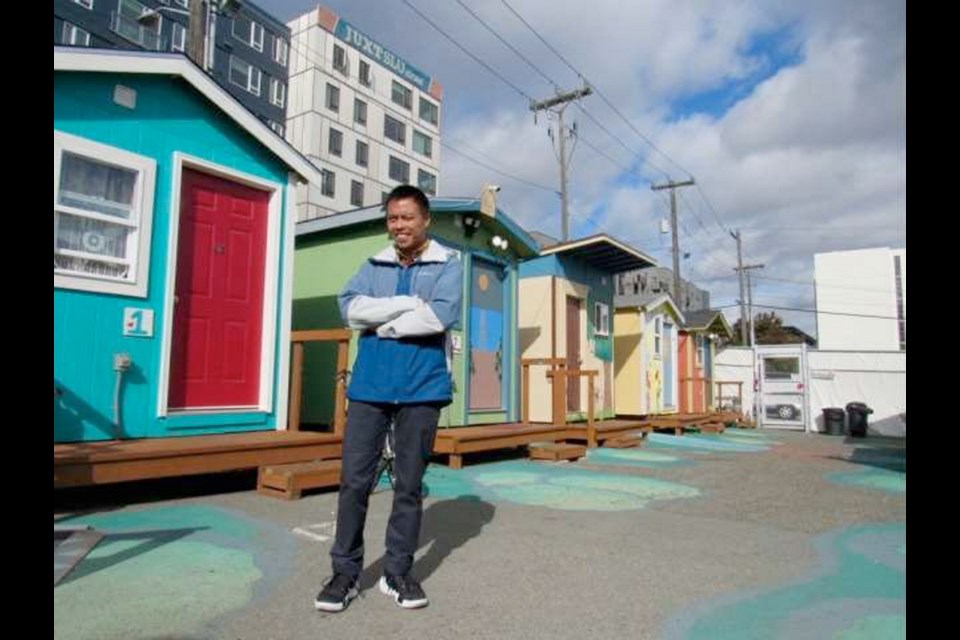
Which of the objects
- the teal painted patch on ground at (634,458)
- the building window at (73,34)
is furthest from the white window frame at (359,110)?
the teal painted patch on ground at (634,458)

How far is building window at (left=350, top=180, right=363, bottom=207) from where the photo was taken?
3644 cm

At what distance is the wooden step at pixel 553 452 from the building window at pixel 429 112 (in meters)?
38.8

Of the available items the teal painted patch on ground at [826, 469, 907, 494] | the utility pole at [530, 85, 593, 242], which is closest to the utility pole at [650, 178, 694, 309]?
the utility pole at [530, 85, 593, 242]

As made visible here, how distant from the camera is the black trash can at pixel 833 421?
18391mm

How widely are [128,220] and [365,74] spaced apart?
3695 centimetres

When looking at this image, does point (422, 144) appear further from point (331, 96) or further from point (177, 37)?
point (177, 37)

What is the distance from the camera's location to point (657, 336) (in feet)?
50.0

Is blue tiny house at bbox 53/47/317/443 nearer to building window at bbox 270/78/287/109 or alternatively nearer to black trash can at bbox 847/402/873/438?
black trash can at bbox 847/402/873/438

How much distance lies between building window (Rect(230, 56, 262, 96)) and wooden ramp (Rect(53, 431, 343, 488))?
1288 inches

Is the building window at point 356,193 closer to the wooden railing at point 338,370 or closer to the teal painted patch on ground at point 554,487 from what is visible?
the teal painted patch on ground at point 554,487

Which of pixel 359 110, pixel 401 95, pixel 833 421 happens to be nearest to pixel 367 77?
pixel 359 110

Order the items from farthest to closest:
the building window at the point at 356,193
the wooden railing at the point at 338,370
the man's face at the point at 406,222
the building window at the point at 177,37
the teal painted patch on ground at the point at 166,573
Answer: the building window at the point at 356,193, the building window at the point at 177,37, the wooden railing at the point at 338,370, the man's face at the point at 406,222, the teal painted patch on ground at the point at 166,573
